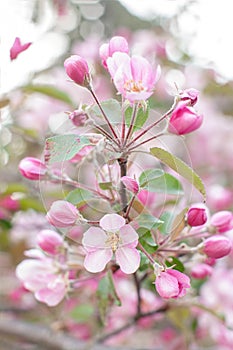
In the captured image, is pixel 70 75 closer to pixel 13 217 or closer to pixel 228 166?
pixel 13 217

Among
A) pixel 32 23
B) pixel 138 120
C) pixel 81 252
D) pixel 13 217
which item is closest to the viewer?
pixel 138 120

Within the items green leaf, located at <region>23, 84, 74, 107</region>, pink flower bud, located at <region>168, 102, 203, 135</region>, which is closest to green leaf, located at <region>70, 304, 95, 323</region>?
green leaf, located at <region>23, 84, 74, 107</region>

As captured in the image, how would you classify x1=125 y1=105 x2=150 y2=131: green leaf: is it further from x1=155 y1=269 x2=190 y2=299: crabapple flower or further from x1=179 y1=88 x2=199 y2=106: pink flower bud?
x1=155 y1=269 x2=190 y2=299: crabapple flower

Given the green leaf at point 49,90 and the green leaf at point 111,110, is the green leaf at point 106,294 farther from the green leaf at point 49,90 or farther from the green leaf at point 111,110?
the green leaf at point 49,90

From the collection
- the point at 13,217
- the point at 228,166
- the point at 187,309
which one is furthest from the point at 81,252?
the point at 228,166

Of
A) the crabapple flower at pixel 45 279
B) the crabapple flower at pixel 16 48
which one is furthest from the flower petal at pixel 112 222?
the crabapple flower at pixel 16 48

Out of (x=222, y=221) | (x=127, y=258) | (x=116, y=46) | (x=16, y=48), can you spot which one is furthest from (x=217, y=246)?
(x=16, y=48)
